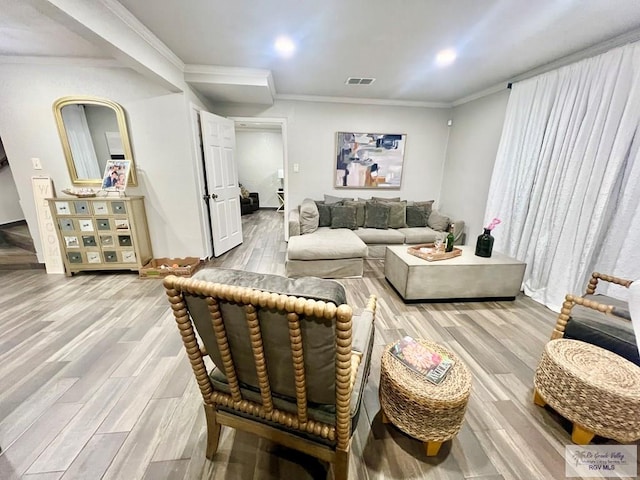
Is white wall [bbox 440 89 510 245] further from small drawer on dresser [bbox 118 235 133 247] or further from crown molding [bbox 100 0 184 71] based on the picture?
small drawer on dresser [bbox 118 235 133 247]

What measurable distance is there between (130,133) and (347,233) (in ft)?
9.87

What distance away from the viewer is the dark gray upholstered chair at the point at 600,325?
4.41 ft

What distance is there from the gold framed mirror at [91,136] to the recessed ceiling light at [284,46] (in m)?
2.03

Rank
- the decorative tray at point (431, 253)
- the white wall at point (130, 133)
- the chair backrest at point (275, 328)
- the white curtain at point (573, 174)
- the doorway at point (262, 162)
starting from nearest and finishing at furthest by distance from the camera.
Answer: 1. the chair backrest at point (275, 328)
2. the white curtain at point (573, 174)
3. the decorative tray at point (431, 253)
4. the white wall at point (130, 133)
5. the doorway at point (262, 162)

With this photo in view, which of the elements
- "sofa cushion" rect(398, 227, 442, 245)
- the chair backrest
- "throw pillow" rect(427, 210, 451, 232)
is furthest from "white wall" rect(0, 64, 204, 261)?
"throw pillow" rect(427, 210, 451, 232)

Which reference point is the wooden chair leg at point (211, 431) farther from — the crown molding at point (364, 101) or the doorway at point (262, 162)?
the doorway at point (262, 162)

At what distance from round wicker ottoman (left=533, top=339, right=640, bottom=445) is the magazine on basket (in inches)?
22.8

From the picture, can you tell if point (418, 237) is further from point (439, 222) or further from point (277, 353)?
point (277, 353)

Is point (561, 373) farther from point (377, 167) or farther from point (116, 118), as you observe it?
point (116, 118)

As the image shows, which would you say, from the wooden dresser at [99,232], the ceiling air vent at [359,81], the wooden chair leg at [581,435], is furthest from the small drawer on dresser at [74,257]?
the wooden chair leg at [581,435]

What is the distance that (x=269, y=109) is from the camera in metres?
4.10

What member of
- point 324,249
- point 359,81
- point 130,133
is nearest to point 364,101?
point 359,81

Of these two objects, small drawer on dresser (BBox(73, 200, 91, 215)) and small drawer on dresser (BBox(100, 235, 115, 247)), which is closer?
small drawer on dresser (BBox(73, 200, 91, 215))

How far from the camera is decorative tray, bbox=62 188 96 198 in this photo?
288 cm
